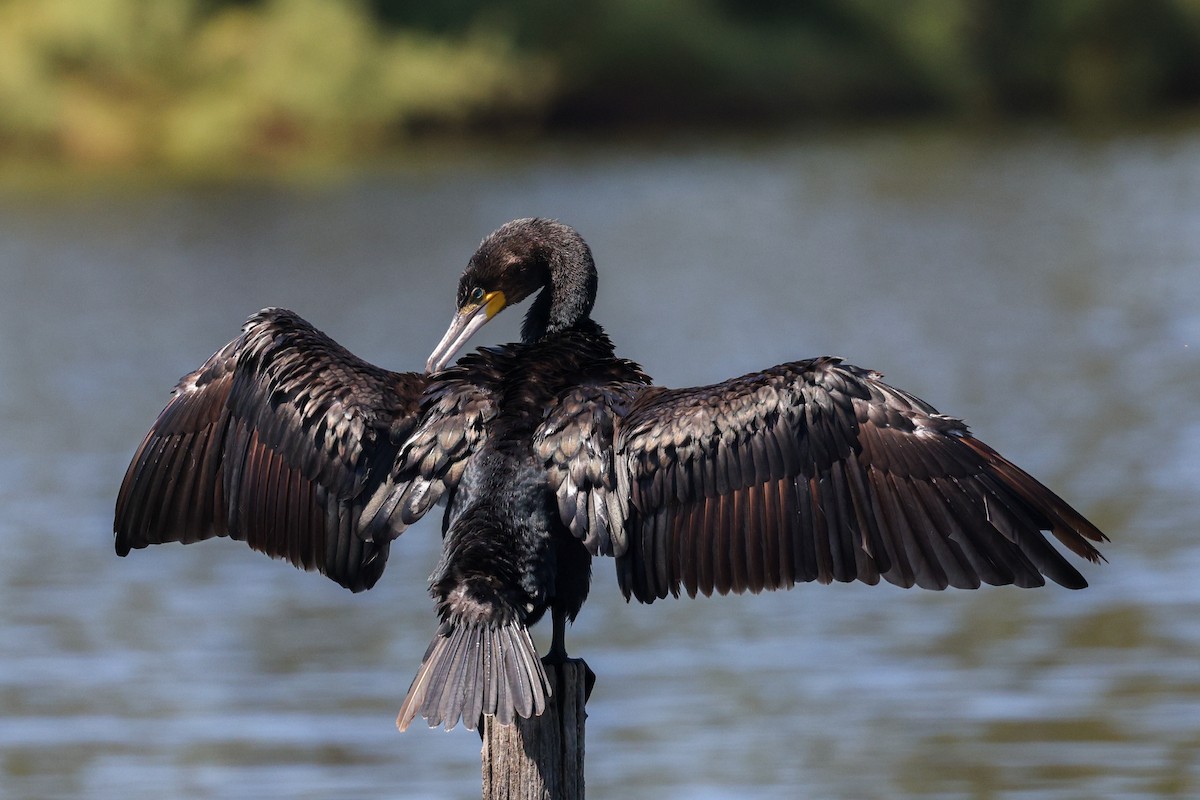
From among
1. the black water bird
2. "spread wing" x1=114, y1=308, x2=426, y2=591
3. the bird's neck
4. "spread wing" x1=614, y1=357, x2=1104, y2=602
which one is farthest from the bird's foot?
the bird's neck

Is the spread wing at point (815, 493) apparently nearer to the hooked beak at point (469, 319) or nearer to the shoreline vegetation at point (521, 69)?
the hooked beak at point (469, 319)

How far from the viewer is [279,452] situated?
541 centimetres

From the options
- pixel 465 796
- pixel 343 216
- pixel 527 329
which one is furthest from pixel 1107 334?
pixel 343 216

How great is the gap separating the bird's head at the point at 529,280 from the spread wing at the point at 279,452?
0.49 meters

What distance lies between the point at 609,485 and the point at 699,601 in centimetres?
548

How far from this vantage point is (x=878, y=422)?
5.11 m

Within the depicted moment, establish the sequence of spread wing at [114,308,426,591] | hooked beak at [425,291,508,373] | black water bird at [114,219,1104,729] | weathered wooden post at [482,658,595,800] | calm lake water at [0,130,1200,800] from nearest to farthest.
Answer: weathered wooden post at [482,658,595,800]
black water bird at [114,219,1104,729]
spread wing at [114,308,426,591]
hooked beak at [425,291,508,373]
calm lake water at [0,130,1200,800]

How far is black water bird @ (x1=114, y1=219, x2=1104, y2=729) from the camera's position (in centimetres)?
496

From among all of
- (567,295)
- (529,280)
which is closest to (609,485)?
(567,295)

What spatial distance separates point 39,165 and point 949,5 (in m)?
17.5

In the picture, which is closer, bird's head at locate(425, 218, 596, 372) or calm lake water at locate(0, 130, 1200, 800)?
bird's head at locate(425, 218, 596, 372)

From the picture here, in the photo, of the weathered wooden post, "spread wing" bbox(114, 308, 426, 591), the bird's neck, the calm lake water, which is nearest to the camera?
the weathered wooden post

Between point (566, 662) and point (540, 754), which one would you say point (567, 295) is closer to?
point (566, 662)

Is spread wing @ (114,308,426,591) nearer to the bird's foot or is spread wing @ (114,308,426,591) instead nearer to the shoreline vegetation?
the bird's foot
